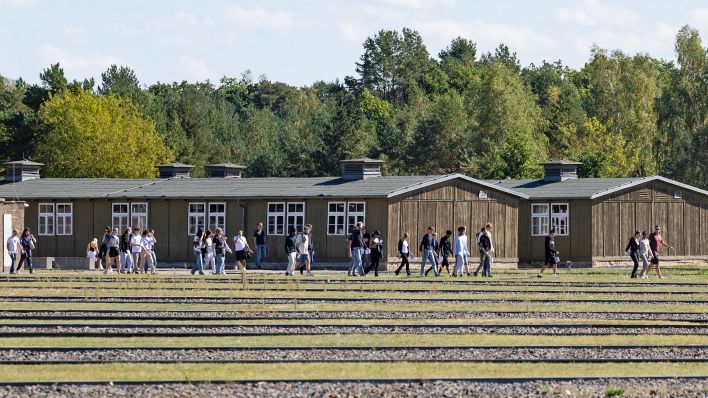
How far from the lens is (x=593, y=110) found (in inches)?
4021

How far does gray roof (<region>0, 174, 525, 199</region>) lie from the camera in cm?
4981

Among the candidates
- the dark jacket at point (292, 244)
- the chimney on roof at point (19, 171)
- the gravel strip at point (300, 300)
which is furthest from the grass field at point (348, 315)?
the chimney on roof at point (19, 171)

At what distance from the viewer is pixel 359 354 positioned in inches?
774

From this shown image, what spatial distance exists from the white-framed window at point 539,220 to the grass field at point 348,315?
39.9 ft

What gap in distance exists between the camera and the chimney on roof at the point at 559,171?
5816cm

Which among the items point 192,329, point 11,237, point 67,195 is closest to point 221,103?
point 67,195

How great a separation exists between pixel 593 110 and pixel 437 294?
71.9m

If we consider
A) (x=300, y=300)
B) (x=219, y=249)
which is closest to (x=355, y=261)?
(x=219, y=249)

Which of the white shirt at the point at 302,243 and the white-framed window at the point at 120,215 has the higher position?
the white-framed window at the point at 120,215

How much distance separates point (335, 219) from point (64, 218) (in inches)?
418

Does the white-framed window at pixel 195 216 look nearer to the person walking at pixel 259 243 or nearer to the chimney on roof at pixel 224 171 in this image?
the person walking at pixel 259 243

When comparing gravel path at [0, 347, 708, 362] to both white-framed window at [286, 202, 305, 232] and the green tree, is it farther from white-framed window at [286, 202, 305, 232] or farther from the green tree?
the green tree

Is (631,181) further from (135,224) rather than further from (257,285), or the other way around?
(257,285)

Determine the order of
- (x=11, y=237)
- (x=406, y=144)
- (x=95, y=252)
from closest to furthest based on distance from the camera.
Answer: (x=11, y=237) < (x=95, y=252) < (x=406, y=144)
